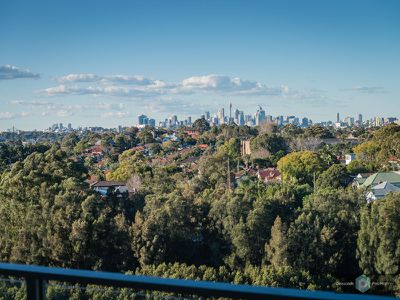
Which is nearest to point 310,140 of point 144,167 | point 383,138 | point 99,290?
point 383,138

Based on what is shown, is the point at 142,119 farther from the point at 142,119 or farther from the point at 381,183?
the point at 381,183

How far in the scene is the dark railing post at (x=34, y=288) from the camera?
1402 millimetres

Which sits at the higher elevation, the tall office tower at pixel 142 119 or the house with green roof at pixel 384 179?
the tall office tower at pixel 142 119

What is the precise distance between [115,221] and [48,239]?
69.4 inches

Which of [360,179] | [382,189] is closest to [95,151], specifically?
[360,179]

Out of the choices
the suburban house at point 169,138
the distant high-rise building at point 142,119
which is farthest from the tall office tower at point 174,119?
the suburban house at point 169,138

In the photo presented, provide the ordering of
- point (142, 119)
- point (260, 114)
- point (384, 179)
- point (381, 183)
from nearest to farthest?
point (381, 183) → point (384, 179) → point (260, 114) → point (142, 119)

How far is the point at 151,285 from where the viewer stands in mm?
1231

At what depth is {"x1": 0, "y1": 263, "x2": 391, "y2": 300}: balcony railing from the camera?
1110mm

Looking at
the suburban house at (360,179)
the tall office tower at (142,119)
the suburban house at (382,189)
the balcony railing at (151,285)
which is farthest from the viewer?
the tall office tower at (142,119)

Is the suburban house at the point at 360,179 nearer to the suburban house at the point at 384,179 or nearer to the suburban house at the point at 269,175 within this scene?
the suburban house at the point at 384,179

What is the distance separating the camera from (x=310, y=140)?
38438 mm

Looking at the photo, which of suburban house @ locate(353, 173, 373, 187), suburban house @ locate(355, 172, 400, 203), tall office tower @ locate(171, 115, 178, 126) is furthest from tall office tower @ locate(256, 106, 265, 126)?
suburban house @ locate(355, 172, 400, 203)

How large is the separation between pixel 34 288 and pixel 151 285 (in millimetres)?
417
